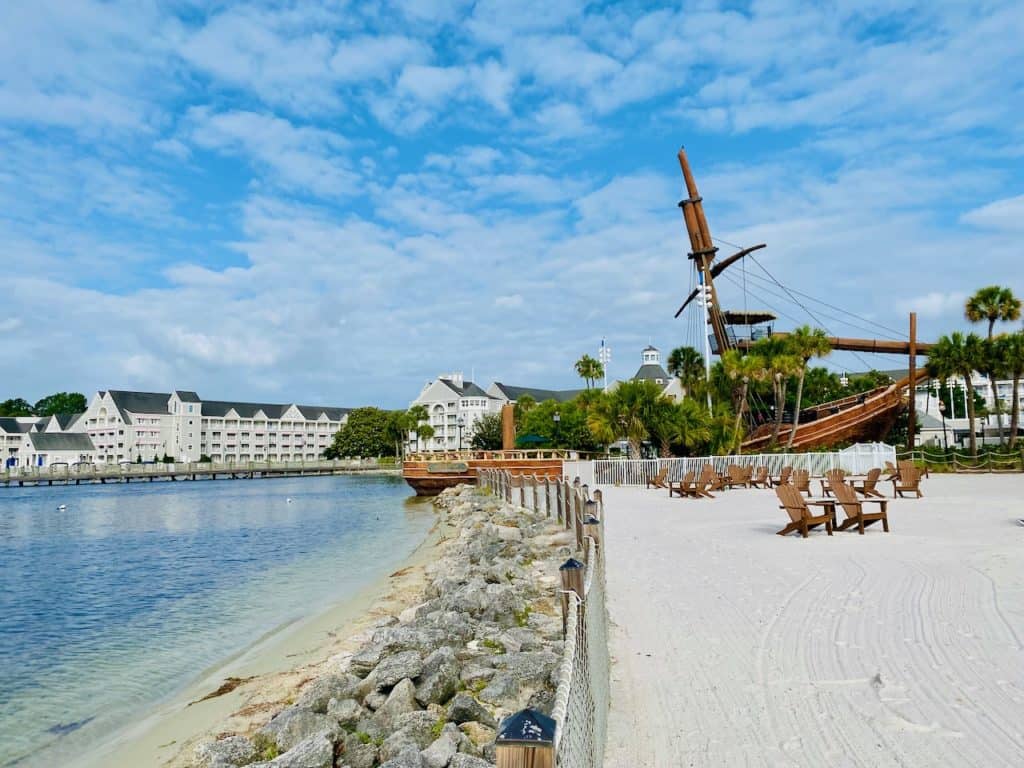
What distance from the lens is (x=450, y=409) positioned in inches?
4744

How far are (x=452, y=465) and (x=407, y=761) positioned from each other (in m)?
40.0

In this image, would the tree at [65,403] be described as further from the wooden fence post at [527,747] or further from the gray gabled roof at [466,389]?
the wooden fence post at [527,747]

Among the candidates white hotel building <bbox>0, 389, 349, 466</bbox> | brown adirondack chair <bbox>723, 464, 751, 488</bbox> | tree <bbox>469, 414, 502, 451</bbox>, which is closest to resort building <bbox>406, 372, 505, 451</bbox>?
tree <bbox>469, 414, 502, 451</bbox>

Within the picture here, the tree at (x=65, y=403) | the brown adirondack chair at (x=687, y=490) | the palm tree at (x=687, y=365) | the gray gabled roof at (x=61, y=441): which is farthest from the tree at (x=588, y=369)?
the tree at (x=65, y=403)

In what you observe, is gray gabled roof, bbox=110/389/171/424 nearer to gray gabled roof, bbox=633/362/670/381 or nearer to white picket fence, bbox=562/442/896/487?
gray gabled roof, bbox=633/362/670/381

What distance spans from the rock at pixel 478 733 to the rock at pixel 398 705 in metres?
0.61

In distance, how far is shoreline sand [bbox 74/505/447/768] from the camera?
732 cm

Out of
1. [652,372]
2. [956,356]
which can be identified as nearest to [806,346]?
[956,356]

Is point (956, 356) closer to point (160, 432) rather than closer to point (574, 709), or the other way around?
point (574, 709)

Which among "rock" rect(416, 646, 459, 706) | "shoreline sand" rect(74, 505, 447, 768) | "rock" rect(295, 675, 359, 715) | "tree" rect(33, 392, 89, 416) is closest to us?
"rock" rect(416, 646, 459, 706)

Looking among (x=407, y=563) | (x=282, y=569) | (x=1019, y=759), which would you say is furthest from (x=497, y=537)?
(x=1019, y=759)

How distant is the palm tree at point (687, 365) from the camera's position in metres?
54.9

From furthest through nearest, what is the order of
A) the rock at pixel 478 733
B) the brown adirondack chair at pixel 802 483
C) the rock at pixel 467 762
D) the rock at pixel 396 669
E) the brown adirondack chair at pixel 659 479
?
the brown adirondack chair at pixel 659 479, the brown adirondack chair at pixel 802 483, the rock at pixel 396 669, the rock at pixel 478 733, the rock at pixel 467 762

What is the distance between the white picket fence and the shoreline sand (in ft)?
63.1
